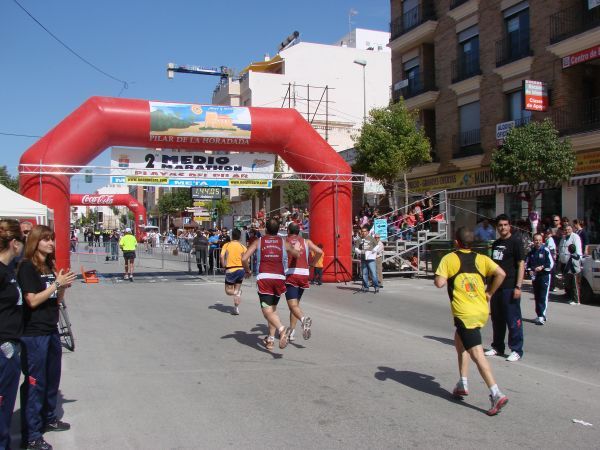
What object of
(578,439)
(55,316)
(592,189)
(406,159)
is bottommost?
(578,439)

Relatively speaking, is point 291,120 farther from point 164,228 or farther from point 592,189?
point 164,228

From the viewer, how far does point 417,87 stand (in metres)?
30.0

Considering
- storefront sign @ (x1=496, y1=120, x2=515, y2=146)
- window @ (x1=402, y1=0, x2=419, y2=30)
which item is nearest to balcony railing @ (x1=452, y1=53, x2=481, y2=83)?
storefront sign @ (x1=496, y1=120, x2=515, y2=146)

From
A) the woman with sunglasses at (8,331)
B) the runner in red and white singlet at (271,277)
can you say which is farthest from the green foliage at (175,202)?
the woman with sunglasses at (8,331)

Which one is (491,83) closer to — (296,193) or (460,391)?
(460,391)

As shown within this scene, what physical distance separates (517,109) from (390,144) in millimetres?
5277

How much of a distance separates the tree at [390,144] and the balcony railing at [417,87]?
481 centimetres

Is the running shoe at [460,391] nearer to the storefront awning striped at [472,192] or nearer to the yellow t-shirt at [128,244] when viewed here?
the yellow t-shirt at [128,244]

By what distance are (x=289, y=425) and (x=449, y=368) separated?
2.73m

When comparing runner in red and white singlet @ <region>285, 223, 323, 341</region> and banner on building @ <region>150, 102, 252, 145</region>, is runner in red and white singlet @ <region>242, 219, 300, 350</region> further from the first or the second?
banner on building @ <region>150, 102, 252, 145</region>

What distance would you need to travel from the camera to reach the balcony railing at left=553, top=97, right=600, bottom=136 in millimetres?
20750

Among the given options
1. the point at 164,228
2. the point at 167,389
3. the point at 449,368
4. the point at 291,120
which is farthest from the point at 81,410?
the point at 164,228

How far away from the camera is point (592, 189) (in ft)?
66.6

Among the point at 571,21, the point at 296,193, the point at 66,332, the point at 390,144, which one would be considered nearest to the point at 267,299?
A: the point at 66,332
